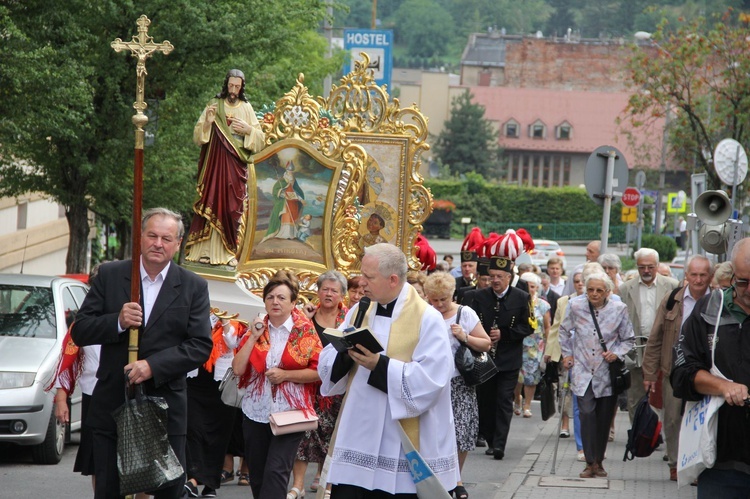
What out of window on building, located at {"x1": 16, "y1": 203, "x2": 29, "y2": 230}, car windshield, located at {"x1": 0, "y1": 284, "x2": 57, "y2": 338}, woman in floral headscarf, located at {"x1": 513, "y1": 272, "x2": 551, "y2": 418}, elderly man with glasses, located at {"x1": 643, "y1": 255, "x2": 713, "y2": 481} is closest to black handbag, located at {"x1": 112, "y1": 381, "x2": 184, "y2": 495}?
elderly man with glasses, located at {"x1": 643, "y1": 255, "x2": 713, "y2": 481}

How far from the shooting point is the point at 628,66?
3044 centimetres

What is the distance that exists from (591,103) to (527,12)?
80.1 metres

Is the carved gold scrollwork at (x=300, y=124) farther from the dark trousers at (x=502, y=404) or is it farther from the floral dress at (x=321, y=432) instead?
the floral dress at (x=321, y=432)

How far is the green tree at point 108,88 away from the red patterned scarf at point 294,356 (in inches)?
309

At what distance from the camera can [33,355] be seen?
38.7 ft

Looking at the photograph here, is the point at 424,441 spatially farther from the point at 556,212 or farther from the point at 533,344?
the point at 556,212

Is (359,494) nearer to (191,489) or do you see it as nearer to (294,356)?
(294,356)

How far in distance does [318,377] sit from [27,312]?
15.6 feet

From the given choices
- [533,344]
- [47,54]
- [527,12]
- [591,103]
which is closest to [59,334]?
[47,54]

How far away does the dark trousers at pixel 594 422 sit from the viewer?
36.7 ft

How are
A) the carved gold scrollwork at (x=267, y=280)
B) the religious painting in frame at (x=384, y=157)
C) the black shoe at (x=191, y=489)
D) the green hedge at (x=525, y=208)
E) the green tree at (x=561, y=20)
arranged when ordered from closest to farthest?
the black shoe at (x=191, y=489) < the carved gold scrollwork at (x=267, y=280) < the religious painting in frame at (x=384, y=157) < the green hedge at (x=525, y=208) < the green tree at (x=561, y=20)

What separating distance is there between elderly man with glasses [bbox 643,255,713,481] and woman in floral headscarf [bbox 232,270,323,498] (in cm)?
350

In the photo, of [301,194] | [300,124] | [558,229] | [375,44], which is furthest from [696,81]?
[558,229]

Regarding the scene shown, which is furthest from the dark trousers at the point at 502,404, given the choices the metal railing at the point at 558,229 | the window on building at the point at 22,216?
the metal railing at the point at 558,229
